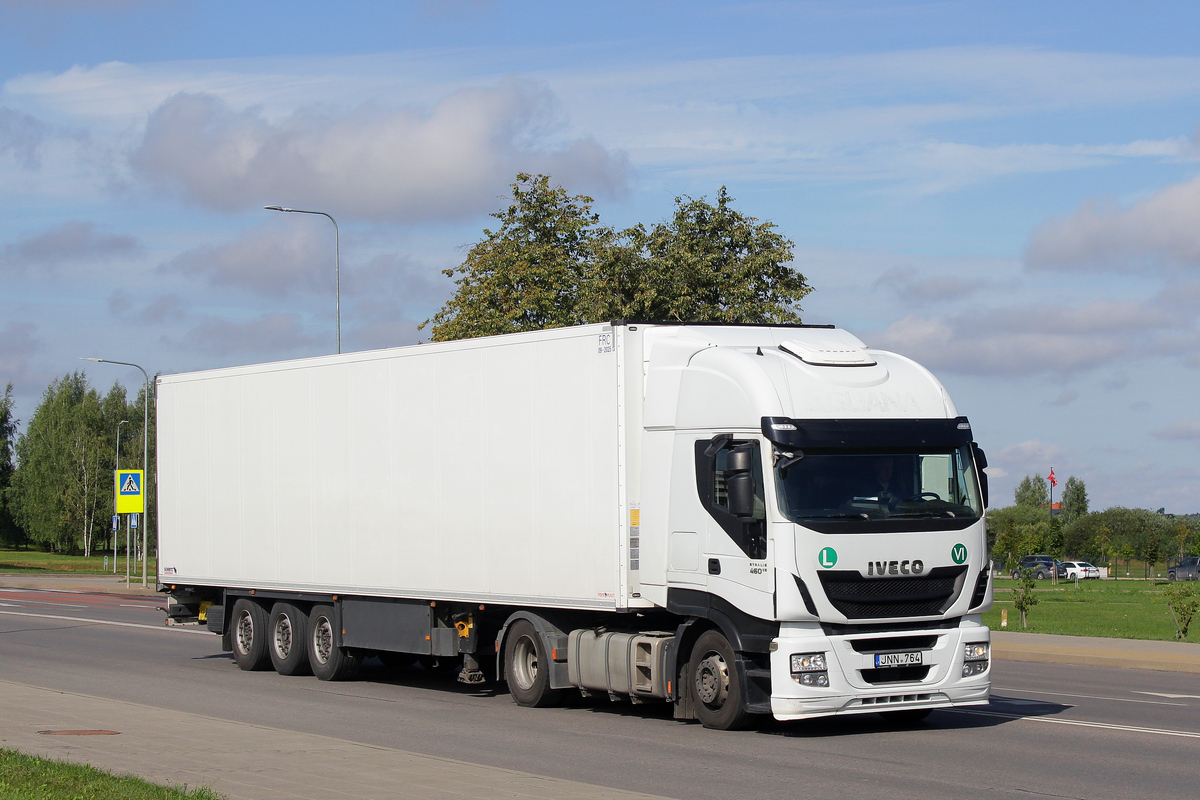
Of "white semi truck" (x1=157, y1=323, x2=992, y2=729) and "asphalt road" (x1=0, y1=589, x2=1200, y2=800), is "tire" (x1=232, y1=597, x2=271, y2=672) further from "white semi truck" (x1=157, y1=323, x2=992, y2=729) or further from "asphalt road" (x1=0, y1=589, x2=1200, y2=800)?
"white semi truck" (x1=157, y1=323, x2=992, y2=729)

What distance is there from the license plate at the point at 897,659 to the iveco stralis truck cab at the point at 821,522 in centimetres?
2

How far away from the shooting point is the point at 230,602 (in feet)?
65.1

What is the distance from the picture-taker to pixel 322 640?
1797cm

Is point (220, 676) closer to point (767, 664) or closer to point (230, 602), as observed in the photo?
point (230, 602)

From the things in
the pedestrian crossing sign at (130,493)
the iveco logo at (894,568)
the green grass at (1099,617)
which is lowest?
the green grass at (1099,617)

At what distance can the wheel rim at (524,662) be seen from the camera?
572 inches

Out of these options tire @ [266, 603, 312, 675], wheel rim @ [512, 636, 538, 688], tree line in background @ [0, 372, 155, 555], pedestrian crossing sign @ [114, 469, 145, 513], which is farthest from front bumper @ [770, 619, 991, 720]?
tree line in background @ [0, 372, 155, 555]

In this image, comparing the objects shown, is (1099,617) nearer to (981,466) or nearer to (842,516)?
(981,466)

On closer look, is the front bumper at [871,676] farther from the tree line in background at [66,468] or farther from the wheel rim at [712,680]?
the tree line in background at [66,468]

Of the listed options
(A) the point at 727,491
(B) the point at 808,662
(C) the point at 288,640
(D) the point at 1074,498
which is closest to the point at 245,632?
(C) the point at 288,640

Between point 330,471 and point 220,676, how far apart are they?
3.65m

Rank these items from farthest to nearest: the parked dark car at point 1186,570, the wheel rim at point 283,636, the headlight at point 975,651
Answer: the parked dark car at point 1186,570 → the wheel rim at point 283,636 → the headlight at point 975,651

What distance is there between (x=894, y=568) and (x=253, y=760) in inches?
218

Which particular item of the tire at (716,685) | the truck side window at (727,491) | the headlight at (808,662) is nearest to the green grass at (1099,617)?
the tire at (716,685)
